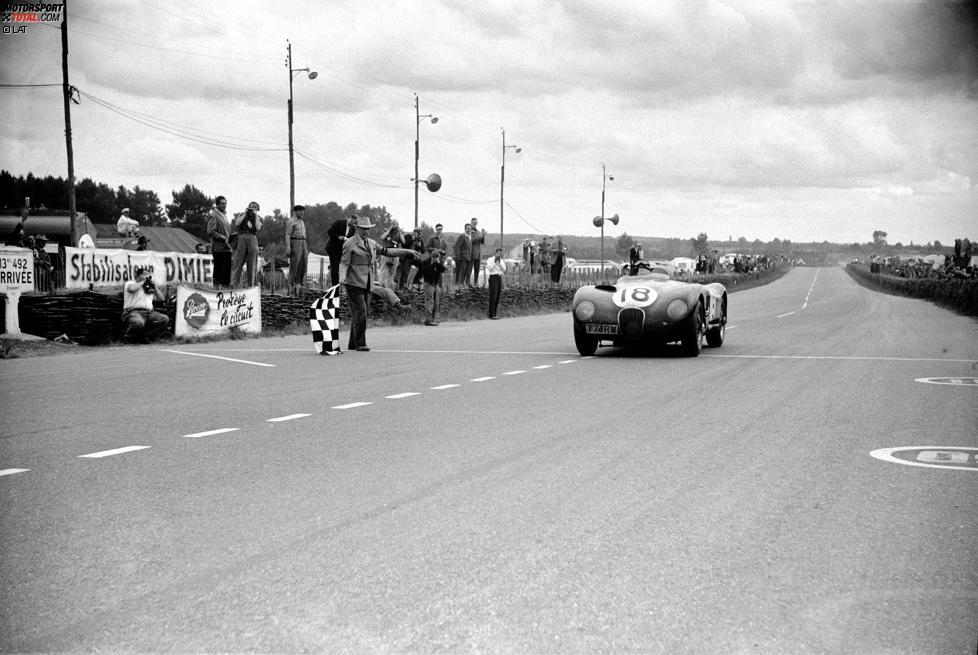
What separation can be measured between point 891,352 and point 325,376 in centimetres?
886

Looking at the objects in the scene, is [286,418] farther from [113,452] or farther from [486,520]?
[486,520]

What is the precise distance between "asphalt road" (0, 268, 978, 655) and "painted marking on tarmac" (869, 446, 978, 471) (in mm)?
33

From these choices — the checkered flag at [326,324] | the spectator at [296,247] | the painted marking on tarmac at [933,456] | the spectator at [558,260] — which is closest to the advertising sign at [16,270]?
the checkered flag at [326,324]

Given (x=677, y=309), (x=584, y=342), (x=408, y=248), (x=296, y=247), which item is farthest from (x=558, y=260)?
(x=677, y=309)

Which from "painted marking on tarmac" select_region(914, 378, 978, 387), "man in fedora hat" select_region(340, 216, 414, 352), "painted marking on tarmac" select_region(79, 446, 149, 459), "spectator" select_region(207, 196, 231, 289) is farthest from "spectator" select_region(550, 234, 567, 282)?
"painted marking on tarmac" select_region(79, 446, 149, 459)

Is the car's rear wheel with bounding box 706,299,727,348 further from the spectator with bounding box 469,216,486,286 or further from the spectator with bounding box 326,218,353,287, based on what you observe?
the spectator with bounding box 469,216,486,286

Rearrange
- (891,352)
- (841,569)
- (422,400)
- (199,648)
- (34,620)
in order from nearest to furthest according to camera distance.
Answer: (199,648) < (34,620) < (841,569) < (422,400) < (891,352)

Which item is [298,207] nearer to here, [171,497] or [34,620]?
[171,497]

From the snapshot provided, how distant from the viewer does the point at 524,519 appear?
4809mm

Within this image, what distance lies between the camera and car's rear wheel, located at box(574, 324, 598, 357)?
46.4 feet

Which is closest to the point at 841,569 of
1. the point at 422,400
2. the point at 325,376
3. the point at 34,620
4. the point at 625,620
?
the point at 625,620

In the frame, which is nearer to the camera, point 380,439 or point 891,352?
point 380,439

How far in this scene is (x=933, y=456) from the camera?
6672mm

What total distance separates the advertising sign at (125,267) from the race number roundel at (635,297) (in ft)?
26.0
